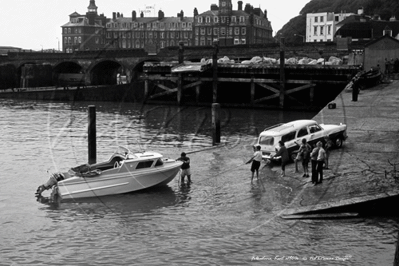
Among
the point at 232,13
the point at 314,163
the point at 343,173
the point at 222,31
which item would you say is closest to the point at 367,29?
the point at 232,13

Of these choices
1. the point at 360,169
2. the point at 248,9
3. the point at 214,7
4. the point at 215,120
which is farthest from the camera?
the point at 214,7

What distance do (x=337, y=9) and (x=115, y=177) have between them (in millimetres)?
120432

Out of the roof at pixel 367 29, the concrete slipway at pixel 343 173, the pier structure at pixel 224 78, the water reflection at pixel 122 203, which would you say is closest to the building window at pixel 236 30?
the roof at pixel 367 29

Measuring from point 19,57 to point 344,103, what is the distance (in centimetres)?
6874

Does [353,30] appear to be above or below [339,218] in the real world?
above

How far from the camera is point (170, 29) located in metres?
152

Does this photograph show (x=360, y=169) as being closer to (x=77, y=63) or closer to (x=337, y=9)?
(x=77, y=63)

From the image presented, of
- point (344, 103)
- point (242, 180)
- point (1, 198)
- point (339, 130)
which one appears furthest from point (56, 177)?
point (344, 103)

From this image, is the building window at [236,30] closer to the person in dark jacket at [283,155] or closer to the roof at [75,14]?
the roof at [75,14]

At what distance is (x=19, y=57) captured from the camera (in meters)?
96.1

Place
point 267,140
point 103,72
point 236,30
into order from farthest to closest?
point 236,30
point 103,72
point 267,140

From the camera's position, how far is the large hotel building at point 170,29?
461 ft

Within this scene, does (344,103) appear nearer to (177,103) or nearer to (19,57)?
(177,103)

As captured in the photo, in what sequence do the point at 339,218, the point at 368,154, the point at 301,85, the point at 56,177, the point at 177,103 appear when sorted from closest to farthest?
the point at 339,218, the point at 56,177, the point at 368,154, the point at 301,85, the point at 177,103
